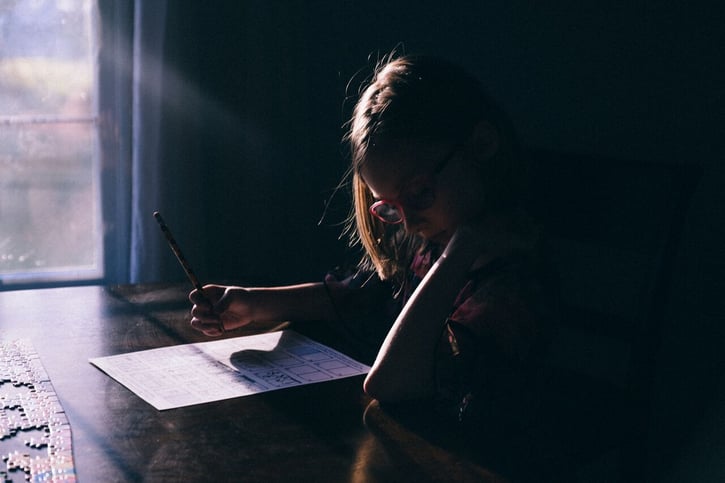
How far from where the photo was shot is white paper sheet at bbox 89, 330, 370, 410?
1.13 m

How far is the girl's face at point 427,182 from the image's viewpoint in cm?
130

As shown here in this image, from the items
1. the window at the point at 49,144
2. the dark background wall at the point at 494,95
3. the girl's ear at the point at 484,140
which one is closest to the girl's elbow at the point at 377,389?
the girl's ear at the point at 484,140

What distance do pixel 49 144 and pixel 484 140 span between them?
1868 millimetres

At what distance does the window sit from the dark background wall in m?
0.40

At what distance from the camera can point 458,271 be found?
1.24 meters

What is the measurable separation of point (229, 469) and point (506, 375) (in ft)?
1.40

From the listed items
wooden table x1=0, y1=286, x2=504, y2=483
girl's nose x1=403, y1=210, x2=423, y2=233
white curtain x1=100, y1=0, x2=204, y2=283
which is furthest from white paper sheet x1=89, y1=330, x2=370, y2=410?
white curtain x1=100, y1=0, x2=204, y2=283

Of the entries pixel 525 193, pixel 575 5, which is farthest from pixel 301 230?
pixel 525 193

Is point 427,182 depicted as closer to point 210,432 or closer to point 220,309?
point 220,309

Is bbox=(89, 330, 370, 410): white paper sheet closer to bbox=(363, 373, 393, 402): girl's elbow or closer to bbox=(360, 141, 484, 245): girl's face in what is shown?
bbox=(363, 373, 393, 402): girl's elbow

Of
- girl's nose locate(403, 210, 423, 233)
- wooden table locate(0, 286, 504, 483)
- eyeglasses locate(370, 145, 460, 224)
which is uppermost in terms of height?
eyeglasses locate(370, 145, 460, 224)

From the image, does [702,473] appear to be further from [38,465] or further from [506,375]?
[38,465]

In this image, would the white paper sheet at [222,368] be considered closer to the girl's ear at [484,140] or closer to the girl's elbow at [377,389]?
the girl's elbow at [377,389]

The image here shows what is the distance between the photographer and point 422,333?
47.6 inches
